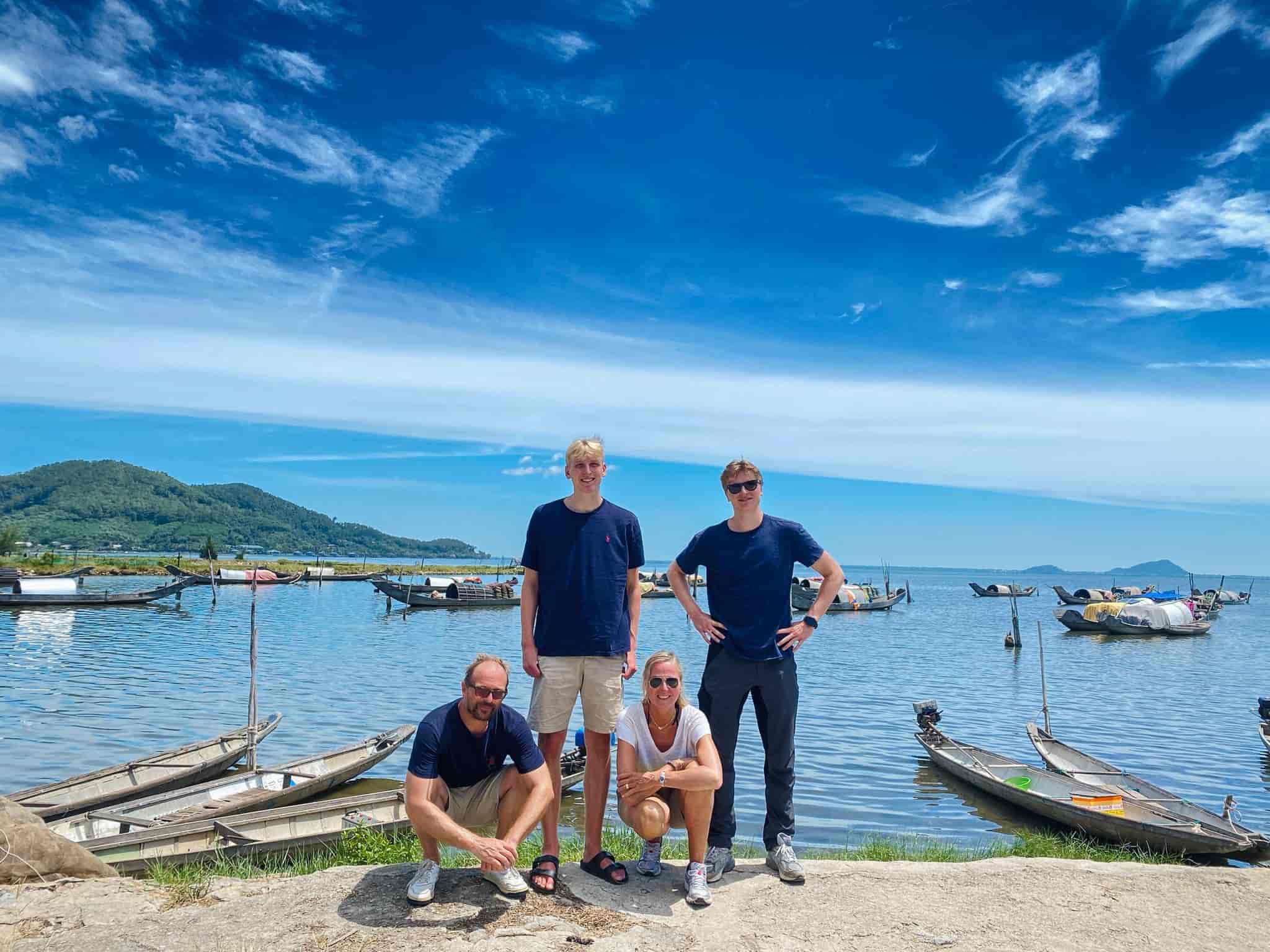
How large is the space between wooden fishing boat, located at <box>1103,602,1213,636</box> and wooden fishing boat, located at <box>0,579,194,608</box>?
62.3 m

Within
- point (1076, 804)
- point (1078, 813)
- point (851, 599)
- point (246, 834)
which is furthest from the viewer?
point (851, 599)

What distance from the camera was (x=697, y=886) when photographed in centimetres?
525

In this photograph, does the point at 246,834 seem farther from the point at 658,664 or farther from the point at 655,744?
the point at 658,664

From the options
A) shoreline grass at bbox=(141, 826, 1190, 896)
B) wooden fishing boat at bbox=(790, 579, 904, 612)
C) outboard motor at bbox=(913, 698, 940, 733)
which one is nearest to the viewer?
shoreline grass at bbox=(141, 826, 1190, 896)

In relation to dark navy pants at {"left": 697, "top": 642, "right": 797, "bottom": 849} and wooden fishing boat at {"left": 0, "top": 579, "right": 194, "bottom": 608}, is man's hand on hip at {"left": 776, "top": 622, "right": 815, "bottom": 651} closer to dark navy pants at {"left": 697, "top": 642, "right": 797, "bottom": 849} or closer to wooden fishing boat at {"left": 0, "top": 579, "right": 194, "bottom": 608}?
dark navy pants at {"left": 697, "top": 642, "right": 797, "bottom": 849}

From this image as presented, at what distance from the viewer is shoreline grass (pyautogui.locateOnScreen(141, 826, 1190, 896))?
664 cm

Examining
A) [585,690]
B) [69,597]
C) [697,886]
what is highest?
[585,690]

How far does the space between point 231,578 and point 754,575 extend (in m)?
89.1

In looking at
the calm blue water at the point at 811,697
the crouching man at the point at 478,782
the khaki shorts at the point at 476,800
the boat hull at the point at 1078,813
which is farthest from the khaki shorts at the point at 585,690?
the boat hull at the point at 1078,813

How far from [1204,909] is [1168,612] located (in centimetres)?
5836

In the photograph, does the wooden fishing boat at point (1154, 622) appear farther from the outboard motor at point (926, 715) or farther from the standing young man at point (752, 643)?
the standing young man at point (752, 643)

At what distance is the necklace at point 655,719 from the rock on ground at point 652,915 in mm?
1027

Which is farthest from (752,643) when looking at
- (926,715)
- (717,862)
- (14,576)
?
(14,576)

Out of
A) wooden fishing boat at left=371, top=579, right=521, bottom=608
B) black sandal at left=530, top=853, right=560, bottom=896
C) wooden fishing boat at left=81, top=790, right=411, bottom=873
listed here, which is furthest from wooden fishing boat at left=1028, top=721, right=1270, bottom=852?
wooden fishing boat at left=371, top=579, right=521, bottom=608
